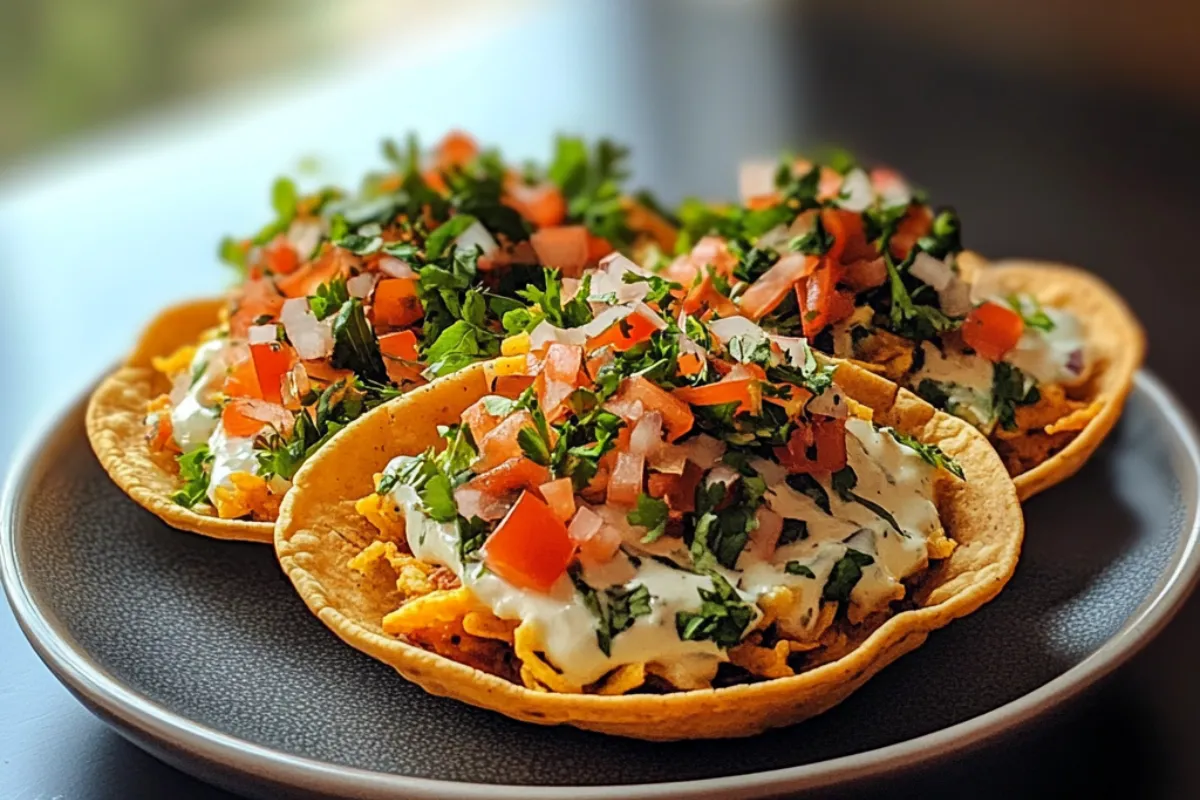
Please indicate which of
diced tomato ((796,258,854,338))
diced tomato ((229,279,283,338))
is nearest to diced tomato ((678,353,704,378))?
diced tomato ((796,258,854,338))

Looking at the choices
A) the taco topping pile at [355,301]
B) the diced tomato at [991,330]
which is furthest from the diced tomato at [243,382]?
the diced tomato at [991,330]

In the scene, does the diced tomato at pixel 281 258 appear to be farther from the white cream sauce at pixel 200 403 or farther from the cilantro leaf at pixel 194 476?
the cilantro leaf at pixel 194 476

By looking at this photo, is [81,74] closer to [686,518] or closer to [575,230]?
[575,230]

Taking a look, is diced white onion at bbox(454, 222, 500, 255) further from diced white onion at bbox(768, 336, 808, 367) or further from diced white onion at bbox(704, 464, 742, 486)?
diced white onion at bbox(704, 464, 742, 486)

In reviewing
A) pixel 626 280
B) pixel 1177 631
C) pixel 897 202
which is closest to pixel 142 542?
pixel 626 280

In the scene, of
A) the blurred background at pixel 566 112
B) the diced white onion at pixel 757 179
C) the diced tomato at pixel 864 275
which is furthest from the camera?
the blurred background at pixel 566 112

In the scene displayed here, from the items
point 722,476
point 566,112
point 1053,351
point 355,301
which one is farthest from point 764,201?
point 566,112
